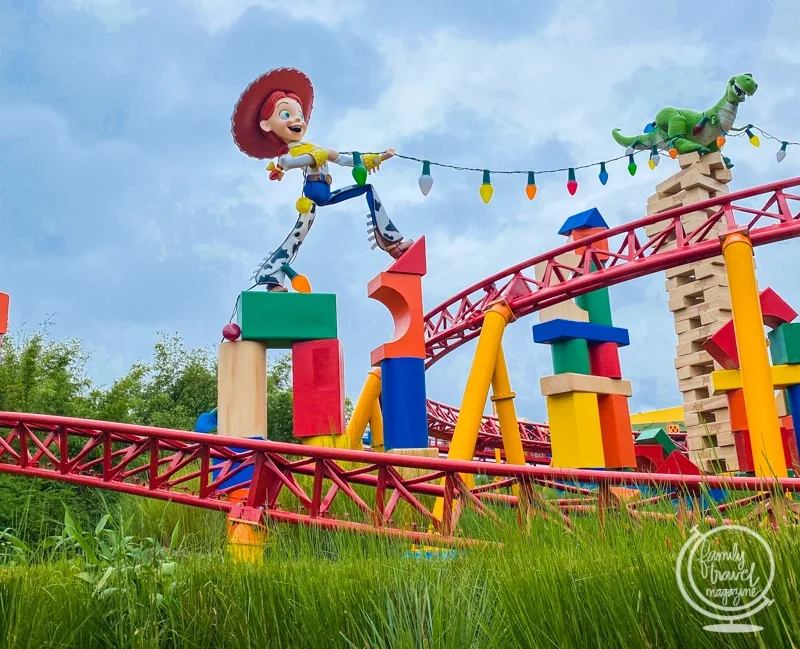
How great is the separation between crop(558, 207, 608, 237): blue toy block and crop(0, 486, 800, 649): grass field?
9.39 meters

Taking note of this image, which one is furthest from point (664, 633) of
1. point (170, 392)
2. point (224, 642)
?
point (170, 392)

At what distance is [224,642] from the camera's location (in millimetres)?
3691

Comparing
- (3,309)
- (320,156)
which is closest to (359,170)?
(320,156)

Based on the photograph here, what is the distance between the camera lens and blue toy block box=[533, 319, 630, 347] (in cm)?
1173

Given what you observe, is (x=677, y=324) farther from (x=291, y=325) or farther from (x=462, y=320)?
(x=291, y=325)

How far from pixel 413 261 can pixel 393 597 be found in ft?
24.6

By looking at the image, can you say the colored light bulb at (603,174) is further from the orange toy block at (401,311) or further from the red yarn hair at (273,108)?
the red yarn hair at (273,108)

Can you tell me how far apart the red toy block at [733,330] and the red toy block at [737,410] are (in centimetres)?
48

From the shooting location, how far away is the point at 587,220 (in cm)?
1284

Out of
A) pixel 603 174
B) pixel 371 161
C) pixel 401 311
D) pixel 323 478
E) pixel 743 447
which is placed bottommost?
pixel 323 478

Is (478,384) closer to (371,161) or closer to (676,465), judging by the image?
(676,465)

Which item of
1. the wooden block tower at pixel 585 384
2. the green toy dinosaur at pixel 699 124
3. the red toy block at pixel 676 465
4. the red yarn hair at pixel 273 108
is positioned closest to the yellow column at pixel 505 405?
the wooden block tower at pixel 585 384

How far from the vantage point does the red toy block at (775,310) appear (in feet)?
39.9

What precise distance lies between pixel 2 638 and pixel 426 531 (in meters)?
3.32
